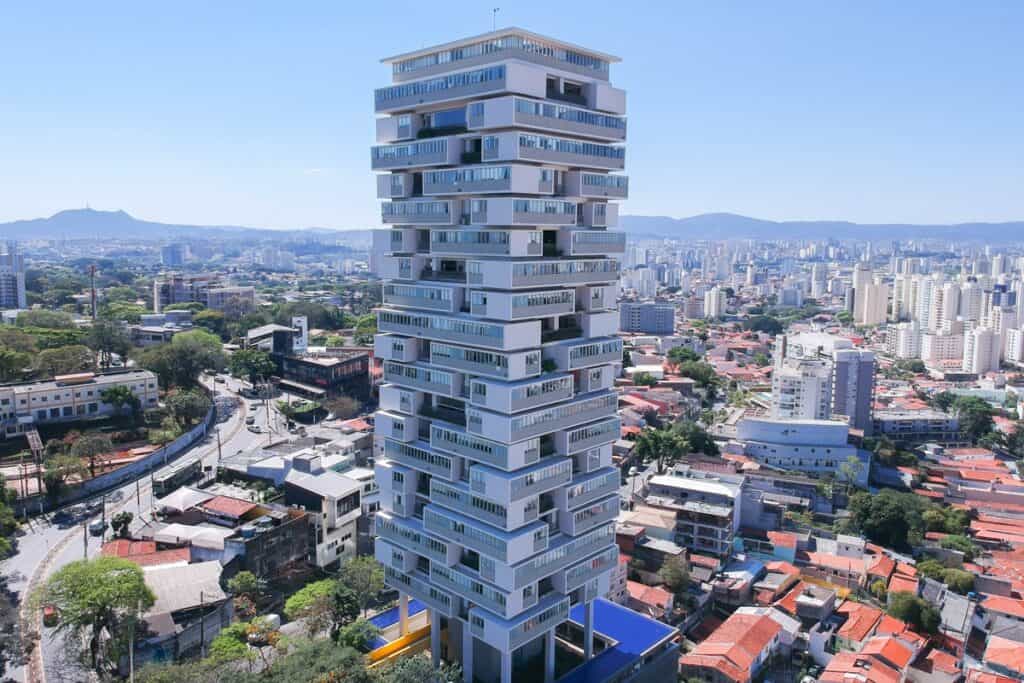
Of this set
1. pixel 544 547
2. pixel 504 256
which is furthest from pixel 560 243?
pixel 544 547

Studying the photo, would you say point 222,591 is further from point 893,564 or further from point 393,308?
point 893,564

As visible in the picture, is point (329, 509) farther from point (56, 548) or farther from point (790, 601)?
point (790, 601)

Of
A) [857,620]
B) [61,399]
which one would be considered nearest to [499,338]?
[857,620]

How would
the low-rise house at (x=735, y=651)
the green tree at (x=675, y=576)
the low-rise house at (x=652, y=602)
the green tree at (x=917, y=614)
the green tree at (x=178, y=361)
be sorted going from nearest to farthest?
the low-rise house at (x=735, y=651) < the low-rise house at (x=652, y=602) < the green tree at (x=675, y=576) < the green tree at (x=917, y=614) < the green tree at (x=178, y=361)

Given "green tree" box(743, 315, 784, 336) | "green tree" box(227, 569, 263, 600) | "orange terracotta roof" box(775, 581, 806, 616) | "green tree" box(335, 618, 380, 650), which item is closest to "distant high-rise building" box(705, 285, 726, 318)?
"green tree" box(743, 315, 784, 336)

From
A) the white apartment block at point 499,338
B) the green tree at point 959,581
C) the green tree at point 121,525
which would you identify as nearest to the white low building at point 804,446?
the green tree at point 959,581

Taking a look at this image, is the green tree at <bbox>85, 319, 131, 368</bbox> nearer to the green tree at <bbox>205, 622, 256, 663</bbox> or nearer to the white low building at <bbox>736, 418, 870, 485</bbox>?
the green tree at <bbox>205, 622, 256, 663</bbox>

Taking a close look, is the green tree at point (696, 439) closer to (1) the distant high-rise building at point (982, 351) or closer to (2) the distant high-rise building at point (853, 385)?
(2) the distant high-rise building at point (853, 385)
